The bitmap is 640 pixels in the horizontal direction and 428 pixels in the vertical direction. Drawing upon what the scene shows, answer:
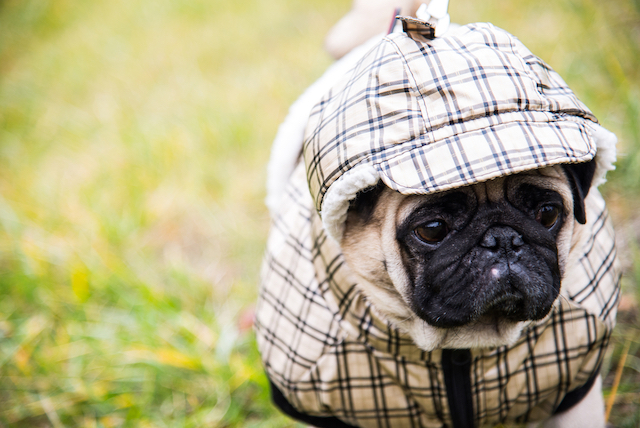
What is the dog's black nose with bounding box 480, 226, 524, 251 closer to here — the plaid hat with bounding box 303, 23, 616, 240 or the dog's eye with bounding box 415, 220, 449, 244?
the dog's eye with bounding box 415, 220, 449, 244

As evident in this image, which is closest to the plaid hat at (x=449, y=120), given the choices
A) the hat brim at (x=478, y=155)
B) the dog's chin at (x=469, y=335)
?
the hat brim at (x=478, y=155)

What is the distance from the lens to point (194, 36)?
20.4 ft

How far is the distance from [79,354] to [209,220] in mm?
1272

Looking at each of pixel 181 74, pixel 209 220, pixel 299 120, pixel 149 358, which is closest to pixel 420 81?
pixel 299 120

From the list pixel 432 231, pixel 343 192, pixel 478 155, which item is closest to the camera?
pixel 478 155

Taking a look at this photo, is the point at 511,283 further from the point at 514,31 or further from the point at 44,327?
the point at 514,31

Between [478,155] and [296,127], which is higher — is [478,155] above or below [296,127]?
below

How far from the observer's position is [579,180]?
1460 millimetres

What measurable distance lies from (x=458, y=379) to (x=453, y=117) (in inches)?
37.3

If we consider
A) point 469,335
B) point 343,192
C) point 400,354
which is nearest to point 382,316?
point 400,354

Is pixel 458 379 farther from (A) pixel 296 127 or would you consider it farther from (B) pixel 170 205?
(B) pixel 170 205

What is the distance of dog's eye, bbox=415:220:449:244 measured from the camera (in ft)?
4.56

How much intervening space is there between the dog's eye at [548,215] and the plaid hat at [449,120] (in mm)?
228

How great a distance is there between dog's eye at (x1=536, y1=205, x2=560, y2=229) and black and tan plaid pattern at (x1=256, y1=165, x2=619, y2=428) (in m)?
0.25
